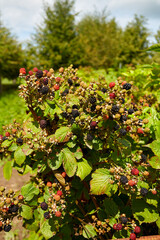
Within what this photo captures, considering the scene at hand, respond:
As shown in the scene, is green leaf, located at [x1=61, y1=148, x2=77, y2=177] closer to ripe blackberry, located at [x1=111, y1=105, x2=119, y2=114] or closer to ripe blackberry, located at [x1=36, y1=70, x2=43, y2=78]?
ripe blackberry, located at [x1=111, y1=105, x2=119, y2=114]

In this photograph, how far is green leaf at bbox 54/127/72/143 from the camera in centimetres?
117

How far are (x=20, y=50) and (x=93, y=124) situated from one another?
17.4 m

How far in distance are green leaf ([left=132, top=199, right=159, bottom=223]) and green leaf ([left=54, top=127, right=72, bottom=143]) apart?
0.67 metres

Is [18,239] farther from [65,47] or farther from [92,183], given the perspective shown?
[65,47]

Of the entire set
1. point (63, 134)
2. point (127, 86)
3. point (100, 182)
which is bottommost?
point (100, 182)

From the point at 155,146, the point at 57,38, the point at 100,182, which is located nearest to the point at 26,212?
the point at 100,182

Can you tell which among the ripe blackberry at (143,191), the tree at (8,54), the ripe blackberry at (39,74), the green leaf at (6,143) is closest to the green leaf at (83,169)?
the ripe blackberry at (143,191)

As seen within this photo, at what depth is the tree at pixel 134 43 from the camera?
866 centimetres

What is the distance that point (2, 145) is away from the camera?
1.33 meters

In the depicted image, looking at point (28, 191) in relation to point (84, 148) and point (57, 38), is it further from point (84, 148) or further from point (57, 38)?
point (57, 38)

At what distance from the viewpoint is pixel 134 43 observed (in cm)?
918

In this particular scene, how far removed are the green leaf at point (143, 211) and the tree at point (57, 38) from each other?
781cm

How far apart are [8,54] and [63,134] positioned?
15.4m

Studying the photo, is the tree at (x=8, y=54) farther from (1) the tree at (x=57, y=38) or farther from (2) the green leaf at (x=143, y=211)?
(2) the green leaf at (x=143, y=211)
